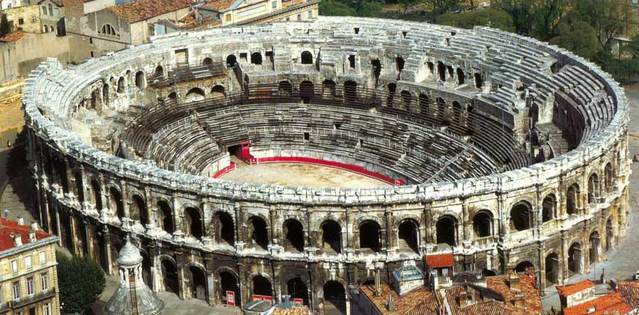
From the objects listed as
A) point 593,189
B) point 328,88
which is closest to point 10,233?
point 593,189

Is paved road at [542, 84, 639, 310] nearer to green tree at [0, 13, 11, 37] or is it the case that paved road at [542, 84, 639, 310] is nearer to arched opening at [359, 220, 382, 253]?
arched opening at [359, 220, 382, 253]

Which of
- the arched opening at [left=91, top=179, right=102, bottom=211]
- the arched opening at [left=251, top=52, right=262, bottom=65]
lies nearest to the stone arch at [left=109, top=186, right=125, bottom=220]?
the arched opening at [left=91, top=179, right=102, bottom=211]

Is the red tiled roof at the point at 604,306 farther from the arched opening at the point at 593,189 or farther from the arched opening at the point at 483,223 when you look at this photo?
the arched opening at the point at 593,189

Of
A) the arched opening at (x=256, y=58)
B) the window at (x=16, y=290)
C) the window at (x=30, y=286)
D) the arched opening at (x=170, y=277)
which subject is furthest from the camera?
the arched opening at (x=256, y=58)

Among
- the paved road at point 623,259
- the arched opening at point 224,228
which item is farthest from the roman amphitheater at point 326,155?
the paved road at point 623,259

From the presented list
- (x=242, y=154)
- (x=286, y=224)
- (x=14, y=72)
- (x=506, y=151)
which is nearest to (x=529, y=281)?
→ (x=286, y=224)

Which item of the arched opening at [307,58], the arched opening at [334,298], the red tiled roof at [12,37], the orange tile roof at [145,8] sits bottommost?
the arched opening at [334,298]
